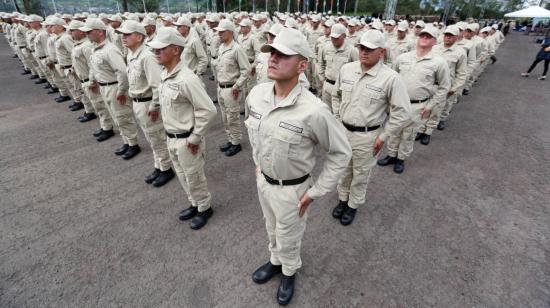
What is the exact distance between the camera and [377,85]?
2.98 meters

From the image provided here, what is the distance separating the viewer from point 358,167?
3.31 metres

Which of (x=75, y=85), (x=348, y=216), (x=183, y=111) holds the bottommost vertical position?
(x=348, y=216)

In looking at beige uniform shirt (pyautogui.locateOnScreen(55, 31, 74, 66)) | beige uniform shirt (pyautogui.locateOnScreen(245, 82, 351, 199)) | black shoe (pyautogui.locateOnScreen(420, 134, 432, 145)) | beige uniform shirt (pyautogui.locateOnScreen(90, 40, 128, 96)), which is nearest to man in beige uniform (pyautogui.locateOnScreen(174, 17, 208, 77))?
beige uniform shirt (pyautogui.locateOnScreen(90, 40, 128, 96))

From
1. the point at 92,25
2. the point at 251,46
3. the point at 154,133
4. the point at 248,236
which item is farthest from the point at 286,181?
Result: the point at 251,46

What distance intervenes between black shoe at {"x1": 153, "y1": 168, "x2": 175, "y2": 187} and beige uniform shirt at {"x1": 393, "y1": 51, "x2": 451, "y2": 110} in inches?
168

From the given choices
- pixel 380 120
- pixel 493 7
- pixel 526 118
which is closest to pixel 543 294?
pixel 380 120

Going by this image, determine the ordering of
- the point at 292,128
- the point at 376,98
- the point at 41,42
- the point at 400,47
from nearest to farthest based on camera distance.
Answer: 1. the point at 292,128
2. the point at 376,98
3. the point at 41,42
4. the point at 400,47

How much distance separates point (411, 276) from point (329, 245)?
915 mm

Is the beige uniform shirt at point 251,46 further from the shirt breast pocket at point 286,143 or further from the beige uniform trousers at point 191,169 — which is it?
the shirt breast pocket at point 286,143

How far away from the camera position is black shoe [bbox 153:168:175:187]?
432 centimetres

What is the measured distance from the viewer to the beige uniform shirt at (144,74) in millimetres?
3736

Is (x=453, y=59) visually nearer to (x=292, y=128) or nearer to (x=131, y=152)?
(x=292, y=128)

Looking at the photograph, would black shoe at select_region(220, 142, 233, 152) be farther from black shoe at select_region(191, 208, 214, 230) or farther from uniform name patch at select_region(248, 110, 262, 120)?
uniform name patch at select_region(248, 110, 262, 120)

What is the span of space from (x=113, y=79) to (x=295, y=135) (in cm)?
445
